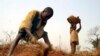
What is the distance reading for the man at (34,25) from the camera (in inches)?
244

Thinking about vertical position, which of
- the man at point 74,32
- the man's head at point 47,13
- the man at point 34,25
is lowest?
the man at point 74,32

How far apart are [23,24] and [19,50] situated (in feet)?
18.1

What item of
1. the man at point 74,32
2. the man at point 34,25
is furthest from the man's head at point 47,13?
the man at point 74,32

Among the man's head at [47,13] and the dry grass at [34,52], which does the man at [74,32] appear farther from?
the man's head at [47,13]

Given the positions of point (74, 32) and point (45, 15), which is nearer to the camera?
point (45, 15)

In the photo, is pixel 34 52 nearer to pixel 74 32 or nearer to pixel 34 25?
pixel 74 32

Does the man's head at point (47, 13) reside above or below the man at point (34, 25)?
above

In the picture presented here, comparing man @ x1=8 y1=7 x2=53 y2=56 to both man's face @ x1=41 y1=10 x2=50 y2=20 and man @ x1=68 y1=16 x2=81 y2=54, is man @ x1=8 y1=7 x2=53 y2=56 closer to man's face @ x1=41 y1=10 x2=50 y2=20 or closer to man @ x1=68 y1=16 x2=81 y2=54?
man's face @ x1=41 y1=10 x2=50 y2=20

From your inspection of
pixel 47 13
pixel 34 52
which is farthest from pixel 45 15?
pixel 34 52

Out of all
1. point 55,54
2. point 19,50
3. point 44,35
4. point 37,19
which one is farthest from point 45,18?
point 19,50

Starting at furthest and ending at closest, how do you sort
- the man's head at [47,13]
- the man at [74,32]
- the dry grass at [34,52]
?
the man at [74,32] < the dry grass at [34,52] < the man's head at [47,13]

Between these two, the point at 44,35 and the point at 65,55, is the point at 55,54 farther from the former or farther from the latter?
the point at 44,35

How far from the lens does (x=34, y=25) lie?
255 inches

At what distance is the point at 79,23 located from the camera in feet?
37.3
